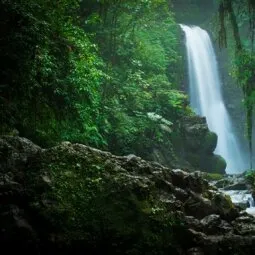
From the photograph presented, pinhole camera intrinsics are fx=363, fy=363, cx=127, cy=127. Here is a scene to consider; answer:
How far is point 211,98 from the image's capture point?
26.1 metres

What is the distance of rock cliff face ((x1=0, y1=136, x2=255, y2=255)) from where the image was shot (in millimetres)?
3670

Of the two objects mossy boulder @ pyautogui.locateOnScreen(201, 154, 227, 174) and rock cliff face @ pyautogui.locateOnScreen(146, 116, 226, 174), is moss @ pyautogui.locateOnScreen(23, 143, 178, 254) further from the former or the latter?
mossy boulder @ pyautogui.locateOnScreen(201, 154, 227, 174)

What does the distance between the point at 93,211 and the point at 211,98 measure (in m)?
23.3

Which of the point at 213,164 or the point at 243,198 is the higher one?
the point at 213,164

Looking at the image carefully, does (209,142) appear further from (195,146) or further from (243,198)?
(243,198)

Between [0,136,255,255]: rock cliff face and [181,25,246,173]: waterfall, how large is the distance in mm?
20460

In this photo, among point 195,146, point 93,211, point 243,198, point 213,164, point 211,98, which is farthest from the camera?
point 211,98

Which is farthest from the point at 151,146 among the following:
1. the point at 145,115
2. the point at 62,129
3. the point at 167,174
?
the point at 167,174

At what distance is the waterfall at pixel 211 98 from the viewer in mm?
24922

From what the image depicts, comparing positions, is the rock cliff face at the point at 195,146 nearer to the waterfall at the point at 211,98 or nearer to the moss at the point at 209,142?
the moss at the point at 209,142

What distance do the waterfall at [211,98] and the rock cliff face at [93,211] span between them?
67.1 feet

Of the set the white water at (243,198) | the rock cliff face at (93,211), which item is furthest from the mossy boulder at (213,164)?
the rock cliff face at (93,211)

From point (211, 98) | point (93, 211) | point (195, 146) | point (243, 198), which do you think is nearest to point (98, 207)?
point (93, 211)

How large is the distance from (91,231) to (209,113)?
74.0 ft
